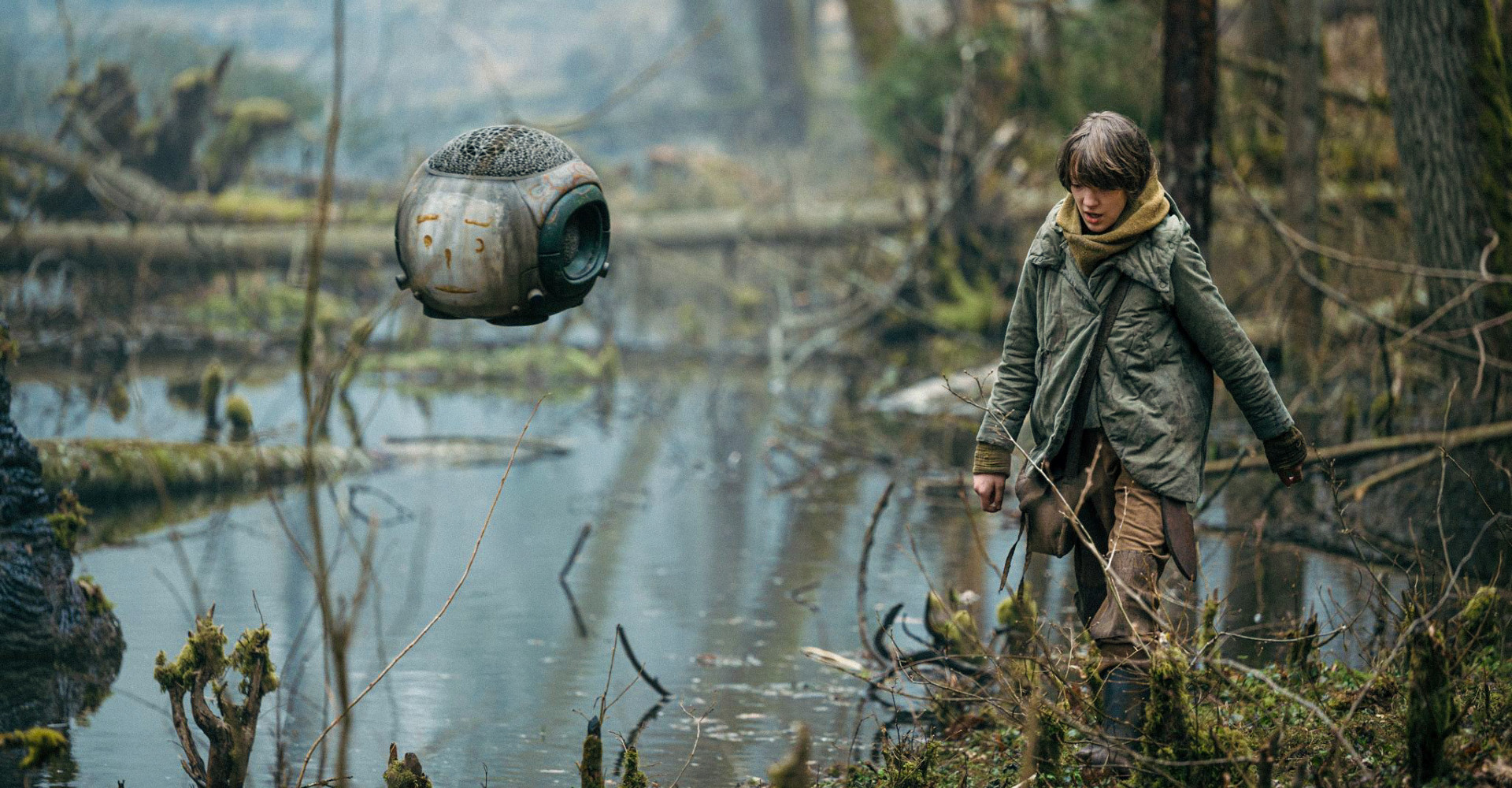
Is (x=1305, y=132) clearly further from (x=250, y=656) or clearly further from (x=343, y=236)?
(x=343, y=236)

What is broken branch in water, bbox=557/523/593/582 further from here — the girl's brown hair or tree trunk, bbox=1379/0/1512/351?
tree trunk, bbox=1379/0/1512/351

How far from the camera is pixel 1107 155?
4.13 metres

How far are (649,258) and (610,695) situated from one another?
688 inches

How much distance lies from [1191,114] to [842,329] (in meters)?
11.0

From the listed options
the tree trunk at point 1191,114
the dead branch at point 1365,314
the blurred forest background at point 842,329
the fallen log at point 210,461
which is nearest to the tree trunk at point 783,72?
the blurred forest background at point 842,329

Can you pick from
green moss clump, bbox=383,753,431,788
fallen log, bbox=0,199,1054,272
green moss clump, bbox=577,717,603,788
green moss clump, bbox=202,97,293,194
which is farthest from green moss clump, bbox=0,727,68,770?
green moss clump, bbox=202,97,293,194

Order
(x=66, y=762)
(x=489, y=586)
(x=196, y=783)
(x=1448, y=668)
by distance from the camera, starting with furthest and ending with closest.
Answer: (x=489, y=586), (x=66, y=762), (x=196, y=783), (x=1448, y=668)

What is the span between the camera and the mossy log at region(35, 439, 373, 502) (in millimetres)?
8688

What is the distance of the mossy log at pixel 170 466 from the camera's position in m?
8.69

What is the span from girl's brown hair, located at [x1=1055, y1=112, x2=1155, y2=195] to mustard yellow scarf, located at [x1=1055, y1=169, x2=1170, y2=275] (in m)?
0.05

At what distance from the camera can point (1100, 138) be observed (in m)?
4.13

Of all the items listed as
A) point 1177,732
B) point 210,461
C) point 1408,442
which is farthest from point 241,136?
point 1177,732

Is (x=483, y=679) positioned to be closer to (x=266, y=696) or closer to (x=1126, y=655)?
(x=266, y=696)

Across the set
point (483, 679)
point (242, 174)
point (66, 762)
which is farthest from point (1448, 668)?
point (242, 174)
